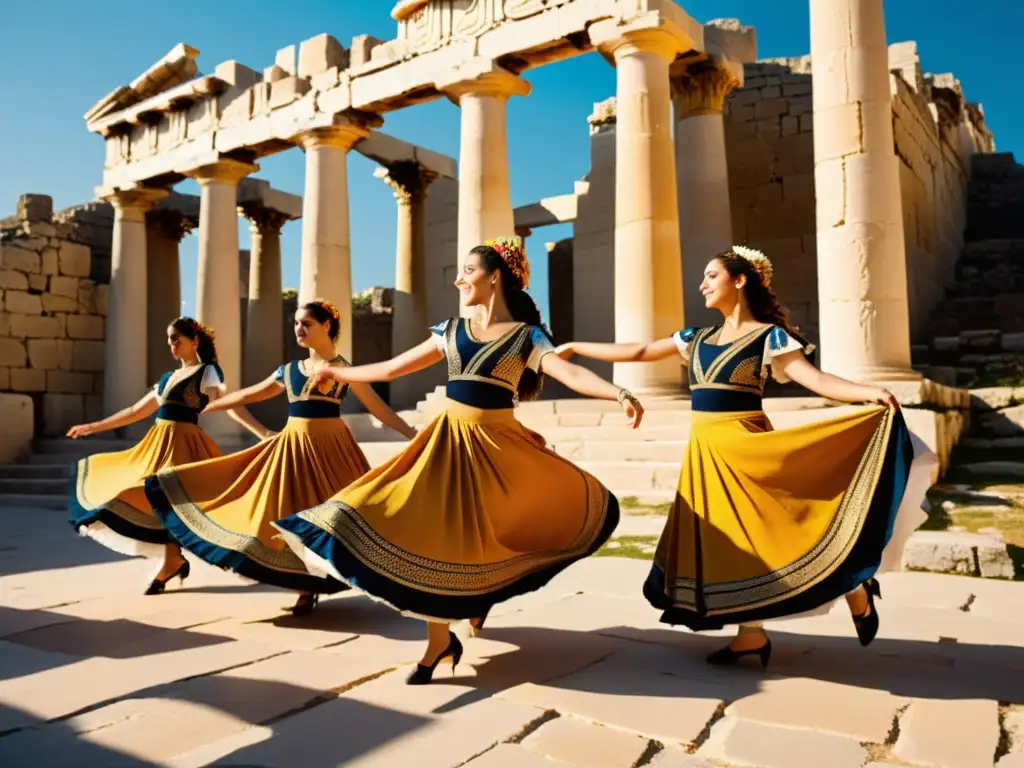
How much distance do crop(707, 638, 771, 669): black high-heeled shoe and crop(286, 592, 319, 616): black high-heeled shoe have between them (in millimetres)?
2255

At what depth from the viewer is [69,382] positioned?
17.6 m

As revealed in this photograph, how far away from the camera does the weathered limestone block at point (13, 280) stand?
16.5m

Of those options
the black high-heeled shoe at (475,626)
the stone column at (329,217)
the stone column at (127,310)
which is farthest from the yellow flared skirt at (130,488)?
the stone column at (127,310)

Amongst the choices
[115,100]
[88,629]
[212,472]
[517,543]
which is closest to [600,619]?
[517,543]

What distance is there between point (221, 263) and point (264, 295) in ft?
13.0

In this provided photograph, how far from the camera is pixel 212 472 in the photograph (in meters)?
4.59

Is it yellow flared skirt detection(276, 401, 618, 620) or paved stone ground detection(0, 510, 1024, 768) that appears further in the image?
yellow flared skirt detection(276, 401, 618, 620)

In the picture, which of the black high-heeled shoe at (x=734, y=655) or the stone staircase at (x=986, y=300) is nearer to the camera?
the black high-heeled shoe at (x=734, y=655)

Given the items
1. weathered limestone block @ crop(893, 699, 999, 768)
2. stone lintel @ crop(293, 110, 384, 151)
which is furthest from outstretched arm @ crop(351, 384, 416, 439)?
stone lintel @ crop(293, 110, 384, 151)

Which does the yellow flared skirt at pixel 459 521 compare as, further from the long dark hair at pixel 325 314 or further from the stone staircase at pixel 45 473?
the stone staircase at pixel 45 473

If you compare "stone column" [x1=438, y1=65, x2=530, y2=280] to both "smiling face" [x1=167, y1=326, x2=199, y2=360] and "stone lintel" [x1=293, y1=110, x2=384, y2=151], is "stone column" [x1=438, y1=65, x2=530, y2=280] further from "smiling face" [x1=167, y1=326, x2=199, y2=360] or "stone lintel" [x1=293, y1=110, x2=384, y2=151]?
"smiling face" [x1=167, y1=326, x2=199, y2=360]

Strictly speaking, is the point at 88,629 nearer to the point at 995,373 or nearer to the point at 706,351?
the point at 706,351

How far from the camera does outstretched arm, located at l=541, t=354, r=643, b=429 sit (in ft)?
11.3

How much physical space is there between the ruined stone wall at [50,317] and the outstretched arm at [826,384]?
17110 millimetres
